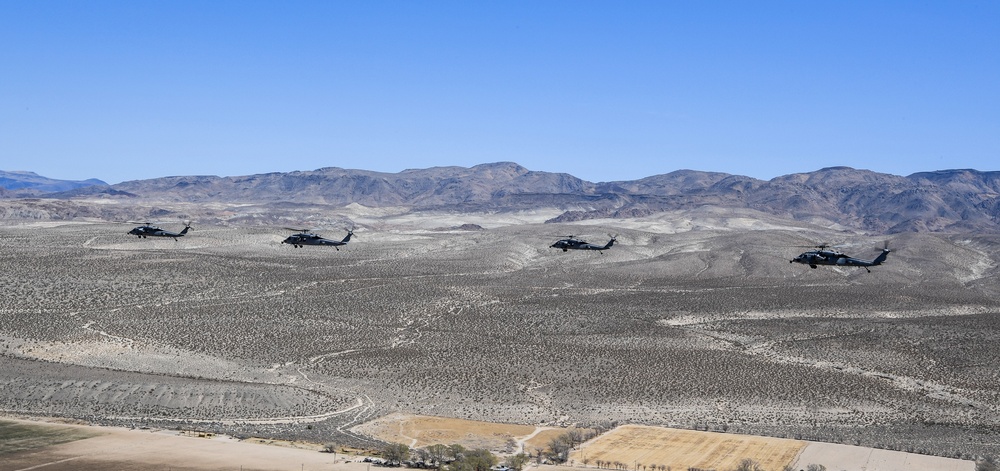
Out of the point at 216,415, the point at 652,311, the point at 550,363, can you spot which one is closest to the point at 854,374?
the point at 550,363

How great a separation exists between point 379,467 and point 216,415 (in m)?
11.1

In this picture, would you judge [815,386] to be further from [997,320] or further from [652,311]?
[997,320]

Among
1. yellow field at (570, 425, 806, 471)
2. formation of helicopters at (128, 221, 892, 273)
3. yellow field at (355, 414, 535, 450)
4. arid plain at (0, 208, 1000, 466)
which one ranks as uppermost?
formation of helicopters at (128, 221, 892, 273)

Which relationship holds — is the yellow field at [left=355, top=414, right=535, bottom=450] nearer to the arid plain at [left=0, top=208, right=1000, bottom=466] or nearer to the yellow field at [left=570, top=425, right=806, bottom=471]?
the arid plain at [left=0, top=208, right=1000, bottom=466]

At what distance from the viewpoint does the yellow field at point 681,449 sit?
3406 cm

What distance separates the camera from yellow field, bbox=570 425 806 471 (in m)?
34.1

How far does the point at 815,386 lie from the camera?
159 ft

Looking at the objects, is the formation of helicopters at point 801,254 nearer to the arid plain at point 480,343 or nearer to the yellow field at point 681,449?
the arid plain at point 480,343

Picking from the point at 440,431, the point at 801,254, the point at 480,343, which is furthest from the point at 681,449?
the point at 801,254

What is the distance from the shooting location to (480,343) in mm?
57688

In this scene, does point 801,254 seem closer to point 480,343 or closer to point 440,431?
point 480,343

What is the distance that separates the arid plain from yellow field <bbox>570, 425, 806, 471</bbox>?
2424 millimetres

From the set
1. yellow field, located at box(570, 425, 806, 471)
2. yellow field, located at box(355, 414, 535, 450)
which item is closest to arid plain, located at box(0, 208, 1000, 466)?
yellow field, located at box(355, 414, 535, 450)

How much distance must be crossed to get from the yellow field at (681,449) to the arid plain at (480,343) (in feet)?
7.95
